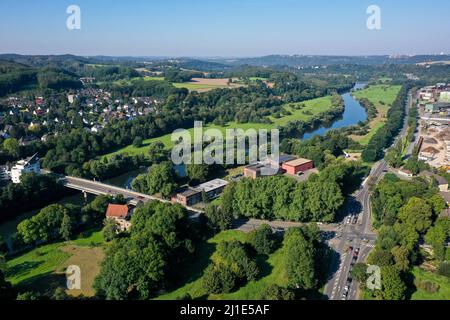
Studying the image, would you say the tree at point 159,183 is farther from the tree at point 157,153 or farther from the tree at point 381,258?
the tree at point 381,258

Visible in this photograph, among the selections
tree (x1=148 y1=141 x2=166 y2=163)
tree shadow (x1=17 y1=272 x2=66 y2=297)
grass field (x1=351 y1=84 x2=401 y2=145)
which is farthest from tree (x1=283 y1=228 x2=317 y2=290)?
grass field (x1=351 y1=84 x2=401 y2=145)

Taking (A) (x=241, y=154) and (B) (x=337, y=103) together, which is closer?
(A) (x=241, y=154)

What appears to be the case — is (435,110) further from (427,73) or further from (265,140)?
(427,73)

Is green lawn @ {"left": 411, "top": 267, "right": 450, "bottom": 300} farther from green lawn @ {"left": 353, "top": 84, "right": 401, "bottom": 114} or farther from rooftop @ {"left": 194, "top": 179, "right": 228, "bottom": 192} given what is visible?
green lawn @ {"left": 353, "top": 84, "right": 401, "bottom": 114}

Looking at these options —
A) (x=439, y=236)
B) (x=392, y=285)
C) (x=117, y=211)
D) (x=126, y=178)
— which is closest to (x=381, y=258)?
(x=392, y=285)
